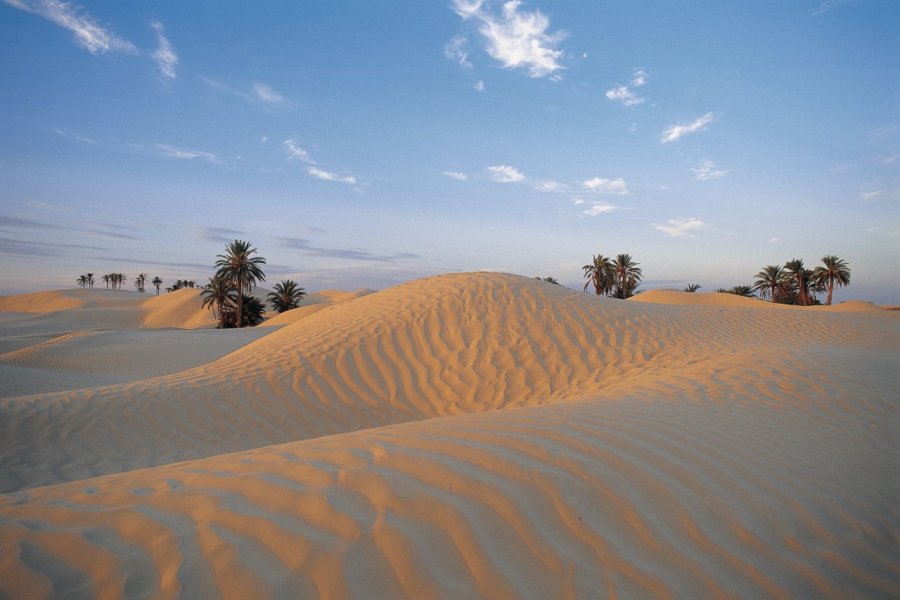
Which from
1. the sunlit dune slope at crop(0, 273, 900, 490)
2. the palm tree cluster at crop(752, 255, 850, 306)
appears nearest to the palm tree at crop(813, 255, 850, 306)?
the palm tree cluster at crop(752, 255, 850, 306)

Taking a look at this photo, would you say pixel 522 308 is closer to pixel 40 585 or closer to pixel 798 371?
pixel 798 371

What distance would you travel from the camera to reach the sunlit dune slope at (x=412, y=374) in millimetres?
6266

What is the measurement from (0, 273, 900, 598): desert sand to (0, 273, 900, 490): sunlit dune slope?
0.06 meters

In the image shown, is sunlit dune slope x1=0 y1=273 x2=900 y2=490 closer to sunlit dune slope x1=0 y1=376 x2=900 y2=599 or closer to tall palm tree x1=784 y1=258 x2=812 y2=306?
sunlit dune slope x1=0 y1=376 x2=900 y2=599

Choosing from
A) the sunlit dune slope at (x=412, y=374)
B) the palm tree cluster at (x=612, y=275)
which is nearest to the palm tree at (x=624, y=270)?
the palm tree cluster at (x=612, y=275)

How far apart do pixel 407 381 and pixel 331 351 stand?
2.14 meters

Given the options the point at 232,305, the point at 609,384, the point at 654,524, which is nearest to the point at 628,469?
the point at 654,524

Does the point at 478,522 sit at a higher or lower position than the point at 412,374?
higher

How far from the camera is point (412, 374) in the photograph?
29.5 ft

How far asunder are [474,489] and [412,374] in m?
6.52

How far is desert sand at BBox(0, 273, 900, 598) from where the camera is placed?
1.94 metres

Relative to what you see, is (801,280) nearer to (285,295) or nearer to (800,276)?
(800,276)

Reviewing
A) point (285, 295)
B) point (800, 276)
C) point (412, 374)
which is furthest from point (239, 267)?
point (800, 276)

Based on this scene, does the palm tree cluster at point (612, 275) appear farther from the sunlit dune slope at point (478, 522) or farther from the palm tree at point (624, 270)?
the sunlit dune slope at point (478, 522)
